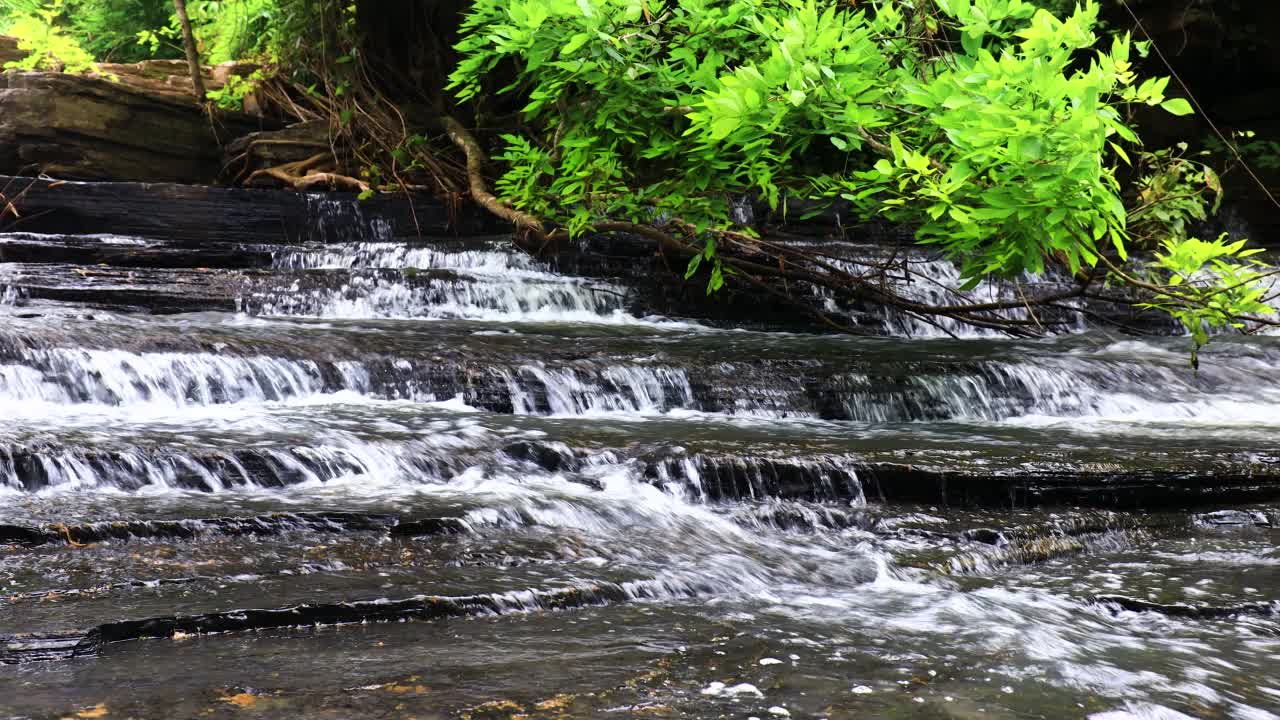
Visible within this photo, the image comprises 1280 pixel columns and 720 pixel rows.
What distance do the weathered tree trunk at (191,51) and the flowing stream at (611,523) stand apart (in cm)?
Answer: 567

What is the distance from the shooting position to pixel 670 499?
15.6ft

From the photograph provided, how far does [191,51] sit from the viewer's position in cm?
1333

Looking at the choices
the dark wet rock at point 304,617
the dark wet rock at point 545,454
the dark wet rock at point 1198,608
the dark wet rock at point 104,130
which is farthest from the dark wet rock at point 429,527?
the dark wet rock at point 104,130

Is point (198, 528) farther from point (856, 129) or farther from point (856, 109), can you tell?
point (856, 129)

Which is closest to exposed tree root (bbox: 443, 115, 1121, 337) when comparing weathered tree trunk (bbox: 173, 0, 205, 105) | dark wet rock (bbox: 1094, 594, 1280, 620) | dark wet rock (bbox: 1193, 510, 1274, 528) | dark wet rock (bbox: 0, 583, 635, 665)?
dark wet rock (bbox: 1193, 510, 1274, 528)

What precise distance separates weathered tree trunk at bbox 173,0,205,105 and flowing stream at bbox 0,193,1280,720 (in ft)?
18.6

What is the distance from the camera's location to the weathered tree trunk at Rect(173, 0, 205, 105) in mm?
13180

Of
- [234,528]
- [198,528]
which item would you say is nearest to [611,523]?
[234,528]

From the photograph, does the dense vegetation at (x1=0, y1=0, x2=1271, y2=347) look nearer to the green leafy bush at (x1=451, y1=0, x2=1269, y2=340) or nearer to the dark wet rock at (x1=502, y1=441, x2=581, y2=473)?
the green leafy bush at (x1=451, y1=0, x2=1269, y2=340)

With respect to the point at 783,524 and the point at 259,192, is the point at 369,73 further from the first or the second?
the point at 783,524

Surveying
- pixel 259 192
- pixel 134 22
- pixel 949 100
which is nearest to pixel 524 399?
pixel 949 100

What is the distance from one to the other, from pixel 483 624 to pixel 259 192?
9.70m

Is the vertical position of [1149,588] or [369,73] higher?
[369,73]

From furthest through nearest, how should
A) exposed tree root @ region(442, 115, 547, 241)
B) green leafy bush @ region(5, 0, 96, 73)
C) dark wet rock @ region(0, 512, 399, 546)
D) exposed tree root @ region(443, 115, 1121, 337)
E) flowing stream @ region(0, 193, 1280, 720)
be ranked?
1. green leafy bush @ region(5, 0, 96, 73)
2. exposed tree root @ region(442, 115, 547, 241)
3. exposed tree root @ region(443, 115, 1121, 337)
4. dark wet rock @ region(0, 512, 399, 546)
5. flowing stream @ region(0, 193, 1280, 720)
